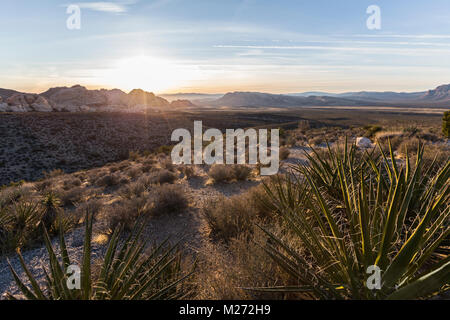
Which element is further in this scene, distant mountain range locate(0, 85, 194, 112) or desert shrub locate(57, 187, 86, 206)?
distant mountain range locate(0, 85, 194, 112)

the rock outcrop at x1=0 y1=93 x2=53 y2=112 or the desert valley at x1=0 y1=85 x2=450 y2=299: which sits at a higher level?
the rock outcrop at x1=0 y1=93 x2=53 y2=112

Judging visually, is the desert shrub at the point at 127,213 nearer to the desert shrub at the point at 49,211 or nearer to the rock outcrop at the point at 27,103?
the desert shrub at the point at 49,211

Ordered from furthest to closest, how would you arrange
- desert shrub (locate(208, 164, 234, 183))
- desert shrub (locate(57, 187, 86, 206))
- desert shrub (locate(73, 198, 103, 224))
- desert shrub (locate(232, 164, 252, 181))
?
desert shrub (locate(232, 164, 252, 181)) → desert shrub (locate(208, 164, 234, 183)) → desert shrub (locate(57, 187, 86, 206)) → desert shrub (locate(73, 198, 103, 224))

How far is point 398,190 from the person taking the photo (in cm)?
175

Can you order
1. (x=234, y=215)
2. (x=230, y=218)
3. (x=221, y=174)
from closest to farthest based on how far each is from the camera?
(x=230, y=218), (x=234, y=215), (x=221, y=174)

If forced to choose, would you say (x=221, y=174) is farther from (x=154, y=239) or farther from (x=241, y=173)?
(x=154, y=239)

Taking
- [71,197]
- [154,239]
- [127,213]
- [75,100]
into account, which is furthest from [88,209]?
[75,100]

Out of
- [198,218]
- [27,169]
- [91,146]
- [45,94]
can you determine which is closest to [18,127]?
[91,146]

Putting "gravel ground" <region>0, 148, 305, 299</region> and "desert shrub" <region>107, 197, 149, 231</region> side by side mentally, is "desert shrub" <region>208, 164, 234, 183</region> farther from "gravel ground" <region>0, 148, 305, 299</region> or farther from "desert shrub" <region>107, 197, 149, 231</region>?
"desert shrub" <region>107, 197, 149, 231</region>

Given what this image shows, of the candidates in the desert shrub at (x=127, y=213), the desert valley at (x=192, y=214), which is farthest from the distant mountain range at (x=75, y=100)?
the desert shrub at (x=127, y=213)

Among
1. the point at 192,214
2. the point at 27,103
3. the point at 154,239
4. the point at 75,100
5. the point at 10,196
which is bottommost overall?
the point at 192,214

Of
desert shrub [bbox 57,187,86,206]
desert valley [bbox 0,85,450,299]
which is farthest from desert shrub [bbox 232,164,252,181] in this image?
desert shrub [bbox 57,187,86,206]
